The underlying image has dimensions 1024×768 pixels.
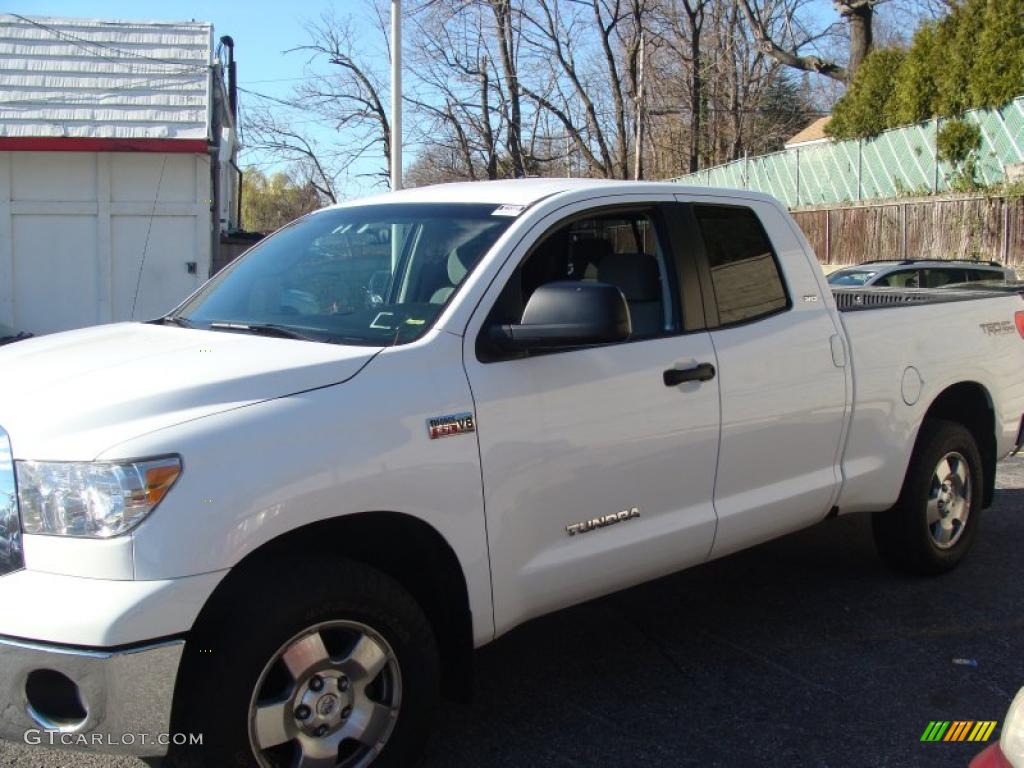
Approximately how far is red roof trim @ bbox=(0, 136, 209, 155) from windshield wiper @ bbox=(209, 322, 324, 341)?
11.1m

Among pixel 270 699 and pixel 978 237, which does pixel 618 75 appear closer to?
pixel 978 237

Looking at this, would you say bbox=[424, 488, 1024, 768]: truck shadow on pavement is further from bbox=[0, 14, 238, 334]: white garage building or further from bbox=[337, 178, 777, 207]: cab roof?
bbox=[0, 14, 238, 334]: white garage building

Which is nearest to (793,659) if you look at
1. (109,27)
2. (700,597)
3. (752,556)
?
(700,597)

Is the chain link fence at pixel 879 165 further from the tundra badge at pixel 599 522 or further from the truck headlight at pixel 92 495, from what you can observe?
the truck headlight at pixel 92 495

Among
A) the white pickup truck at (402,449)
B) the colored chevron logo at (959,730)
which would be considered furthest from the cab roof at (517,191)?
the colored chevron logo at (959,730)

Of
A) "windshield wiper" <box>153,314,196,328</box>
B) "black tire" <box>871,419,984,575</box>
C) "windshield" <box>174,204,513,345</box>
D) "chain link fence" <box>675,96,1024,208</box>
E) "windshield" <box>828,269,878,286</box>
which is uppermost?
"chain link fence" <box>675,96,1024,208</box>

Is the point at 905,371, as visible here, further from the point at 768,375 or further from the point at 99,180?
the point at 99,180

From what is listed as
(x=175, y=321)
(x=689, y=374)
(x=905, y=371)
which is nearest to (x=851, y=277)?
(x=905, y=371)

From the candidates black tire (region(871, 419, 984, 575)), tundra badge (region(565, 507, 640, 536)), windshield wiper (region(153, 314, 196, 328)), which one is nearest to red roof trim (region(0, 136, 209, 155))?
windshield wiper (region(153, 314, 196, 328))

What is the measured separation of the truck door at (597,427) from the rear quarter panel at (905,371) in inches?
41.6

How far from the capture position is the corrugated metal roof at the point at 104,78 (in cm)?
1406

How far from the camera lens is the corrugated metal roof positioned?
46.1ft

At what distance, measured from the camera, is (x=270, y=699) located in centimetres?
294

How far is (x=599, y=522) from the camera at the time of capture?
3.71 meters
